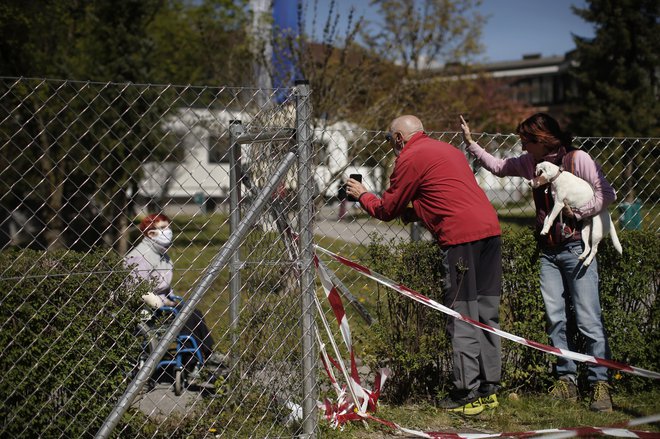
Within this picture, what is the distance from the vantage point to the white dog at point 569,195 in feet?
15.1

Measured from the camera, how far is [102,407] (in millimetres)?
3594

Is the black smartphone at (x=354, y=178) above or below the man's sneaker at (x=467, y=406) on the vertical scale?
above

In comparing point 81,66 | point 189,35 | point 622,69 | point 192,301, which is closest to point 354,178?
point 192,301

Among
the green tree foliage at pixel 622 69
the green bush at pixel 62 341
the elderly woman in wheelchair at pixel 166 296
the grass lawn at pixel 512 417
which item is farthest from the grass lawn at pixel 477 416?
the green tree foliage at pixel 622 69

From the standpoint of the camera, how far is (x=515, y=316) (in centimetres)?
507

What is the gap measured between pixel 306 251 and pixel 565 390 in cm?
233

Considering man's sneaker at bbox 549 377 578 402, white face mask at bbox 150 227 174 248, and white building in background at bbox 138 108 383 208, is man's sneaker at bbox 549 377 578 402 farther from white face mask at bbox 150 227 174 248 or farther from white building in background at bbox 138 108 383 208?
white face mask at bbox 150 227 174 248

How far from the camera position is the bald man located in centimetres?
444

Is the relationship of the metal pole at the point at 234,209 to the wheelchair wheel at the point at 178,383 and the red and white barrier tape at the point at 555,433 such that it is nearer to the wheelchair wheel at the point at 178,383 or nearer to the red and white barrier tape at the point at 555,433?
the wheelchair wheel at the point at 178,383

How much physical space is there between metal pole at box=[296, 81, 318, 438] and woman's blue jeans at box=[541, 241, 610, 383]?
189 centimetres

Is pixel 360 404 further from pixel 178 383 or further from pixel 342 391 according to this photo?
pixel 178 383

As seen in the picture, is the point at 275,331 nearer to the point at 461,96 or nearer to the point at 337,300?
the point at 337,300

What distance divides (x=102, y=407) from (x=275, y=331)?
1.06m

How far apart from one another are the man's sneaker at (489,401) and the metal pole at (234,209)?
1729 mm
